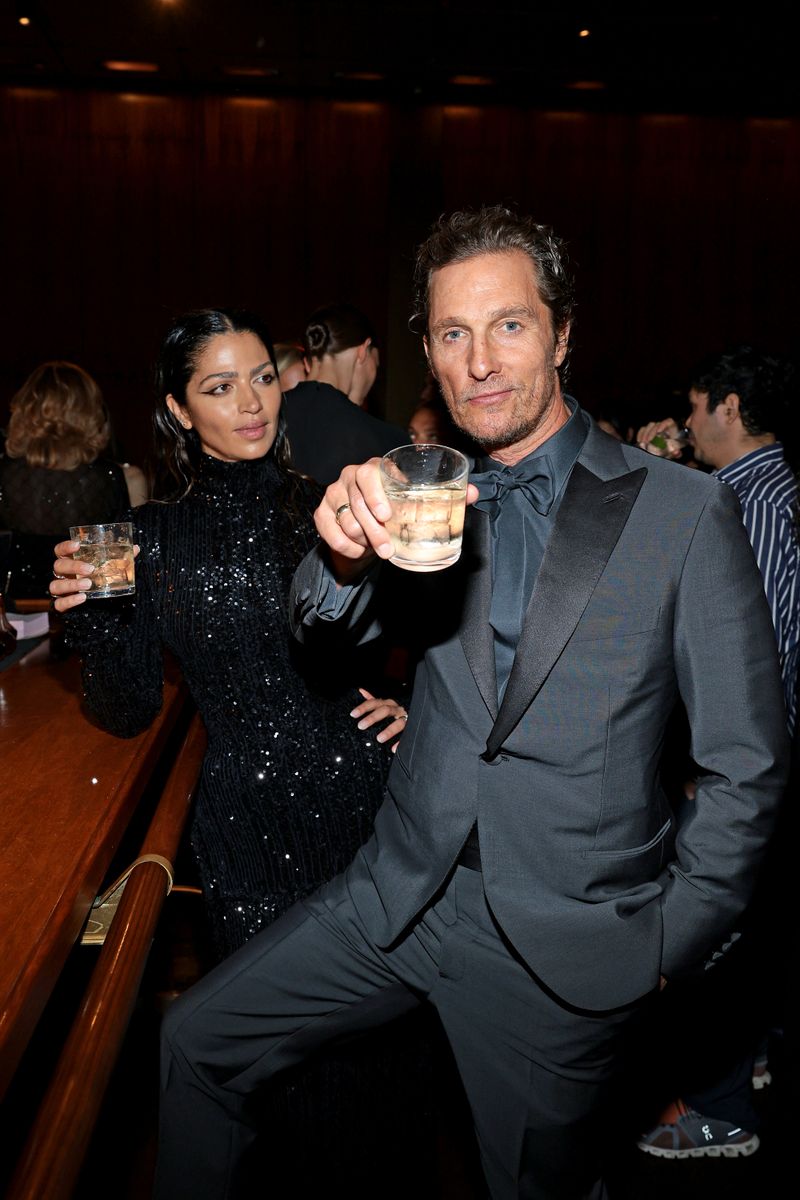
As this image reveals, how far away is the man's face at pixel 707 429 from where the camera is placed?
3.32 meters

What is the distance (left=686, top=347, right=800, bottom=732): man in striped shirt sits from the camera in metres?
2.71

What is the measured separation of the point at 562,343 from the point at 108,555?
1026 mm

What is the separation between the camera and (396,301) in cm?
840

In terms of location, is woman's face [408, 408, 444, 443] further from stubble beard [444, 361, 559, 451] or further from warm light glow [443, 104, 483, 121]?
warm light glow [443, 104, 483, 121]

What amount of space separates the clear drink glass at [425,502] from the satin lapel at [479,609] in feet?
1.25

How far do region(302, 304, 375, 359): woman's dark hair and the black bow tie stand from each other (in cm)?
262

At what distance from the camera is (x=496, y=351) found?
163 cm

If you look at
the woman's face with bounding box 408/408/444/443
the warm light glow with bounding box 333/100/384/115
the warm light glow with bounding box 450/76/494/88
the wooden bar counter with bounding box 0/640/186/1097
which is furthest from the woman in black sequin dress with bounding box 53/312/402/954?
the warm light glow with bounding box 333/100/384/115

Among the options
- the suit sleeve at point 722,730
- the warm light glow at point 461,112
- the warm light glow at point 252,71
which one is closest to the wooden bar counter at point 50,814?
the suit sleeve at point 722,730

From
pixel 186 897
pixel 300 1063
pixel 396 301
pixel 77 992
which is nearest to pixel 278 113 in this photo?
pixel 396 301

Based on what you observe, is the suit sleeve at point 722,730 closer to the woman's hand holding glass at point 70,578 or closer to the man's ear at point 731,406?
the woman's hand holding glass at point 70,578

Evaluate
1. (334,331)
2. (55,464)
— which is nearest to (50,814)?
(55,464)

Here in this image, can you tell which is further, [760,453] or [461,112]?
[461,112]

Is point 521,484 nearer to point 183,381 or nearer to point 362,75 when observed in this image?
point 183,381
